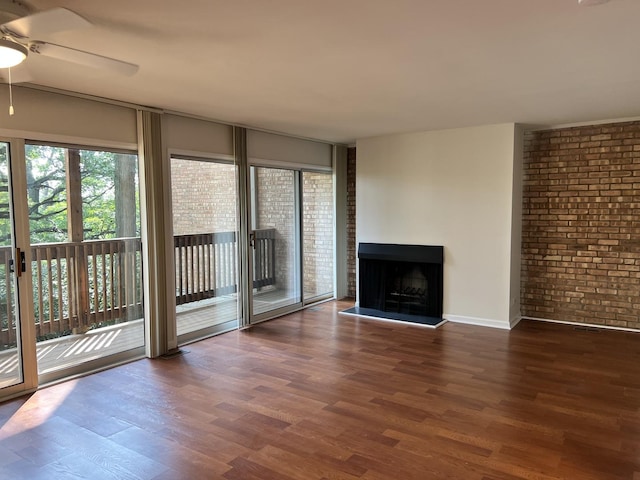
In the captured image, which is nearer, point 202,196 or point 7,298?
point 7,298

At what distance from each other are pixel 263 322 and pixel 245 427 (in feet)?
8.82

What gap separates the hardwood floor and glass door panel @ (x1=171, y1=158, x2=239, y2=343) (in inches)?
19.6

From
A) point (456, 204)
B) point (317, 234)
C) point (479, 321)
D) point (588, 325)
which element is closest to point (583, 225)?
point (588, 325)

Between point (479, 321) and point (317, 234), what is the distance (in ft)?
8.37

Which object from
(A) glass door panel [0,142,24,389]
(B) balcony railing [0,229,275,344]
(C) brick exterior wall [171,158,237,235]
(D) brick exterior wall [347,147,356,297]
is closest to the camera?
(A) glass door panel [0,142,24,389]

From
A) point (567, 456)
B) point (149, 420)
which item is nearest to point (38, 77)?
point (149, 420)

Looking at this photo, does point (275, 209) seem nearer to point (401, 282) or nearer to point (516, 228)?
point (401, 282)

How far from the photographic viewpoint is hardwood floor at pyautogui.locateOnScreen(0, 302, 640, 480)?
2.49m

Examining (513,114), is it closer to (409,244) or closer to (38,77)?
(409,244)

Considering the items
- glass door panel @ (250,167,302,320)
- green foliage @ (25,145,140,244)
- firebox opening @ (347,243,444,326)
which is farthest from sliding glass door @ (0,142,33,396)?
firebox opening @ (347,243,444,326)

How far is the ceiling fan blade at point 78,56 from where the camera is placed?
220 centimetres

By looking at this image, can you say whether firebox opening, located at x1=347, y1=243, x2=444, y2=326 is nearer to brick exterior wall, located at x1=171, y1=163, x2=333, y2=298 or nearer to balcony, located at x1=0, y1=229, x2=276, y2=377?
brick exterior wall, located at x1=171, y1=163, x2=333, y2=298

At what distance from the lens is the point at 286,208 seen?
6.09 m

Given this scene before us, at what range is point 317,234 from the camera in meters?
6.68
